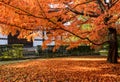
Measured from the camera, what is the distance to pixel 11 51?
22.7 metres

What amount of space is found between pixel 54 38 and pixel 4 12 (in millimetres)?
4556

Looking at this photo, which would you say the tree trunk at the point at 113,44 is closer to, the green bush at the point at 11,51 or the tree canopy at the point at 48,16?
the tree canopy at the point at 48,16

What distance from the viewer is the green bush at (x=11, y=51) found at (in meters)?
22.2

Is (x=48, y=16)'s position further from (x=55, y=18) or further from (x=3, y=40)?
(x=3, y=40)

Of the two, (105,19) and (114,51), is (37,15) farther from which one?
(114,51)

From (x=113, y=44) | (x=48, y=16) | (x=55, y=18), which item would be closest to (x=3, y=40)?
(x=113, y=44)

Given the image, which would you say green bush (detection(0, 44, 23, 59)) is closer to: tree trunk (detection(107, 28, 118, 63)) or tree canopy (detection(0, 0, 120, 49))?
tree canopy (detection(0, 0, 120, 49))

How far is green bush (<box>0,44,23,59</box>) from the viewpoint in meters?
22.2

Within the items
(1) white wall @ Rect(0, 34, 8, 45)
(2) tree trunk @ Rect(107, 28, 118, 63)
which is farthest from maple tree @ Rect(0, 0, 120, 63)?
(1) white wall @ Rect(0, 34, 8, 45)

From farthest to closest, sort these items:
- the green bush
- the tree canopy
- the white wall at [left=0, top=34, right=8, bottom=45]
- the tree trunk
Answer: the white wall at [left=0, top=34, right=8, bottom=45] < the green bush < the tree trunk < the tree canopy

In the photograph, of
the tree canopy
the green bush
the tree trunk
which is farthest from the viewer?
the green bush

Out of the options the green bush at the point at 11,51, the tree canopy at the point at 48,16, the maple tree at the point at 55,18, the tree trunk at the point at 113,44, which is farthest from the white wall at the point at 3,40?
the tree trunk at the point at 113,44

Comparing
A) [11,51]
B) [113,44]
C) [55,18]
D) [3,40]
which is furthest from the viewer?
[3,40]

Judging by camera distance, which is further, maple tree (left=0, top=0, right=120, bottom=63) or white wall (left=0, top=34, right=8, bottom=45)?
white wall (left=0, top=34, right=8, bottom=45)
